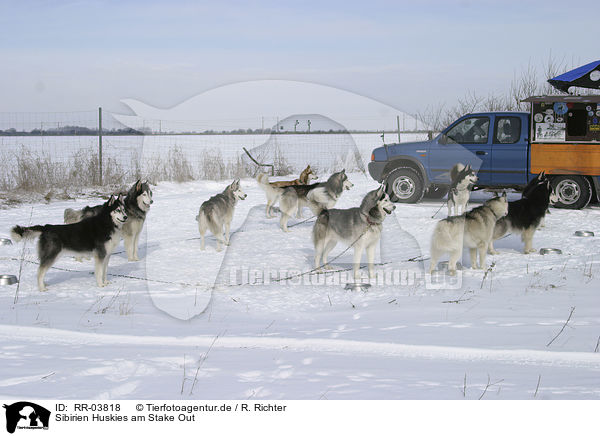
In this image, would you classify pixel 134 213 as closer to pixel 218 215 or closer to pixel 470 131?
pixel 218 215

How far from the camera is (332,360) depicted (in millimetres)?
4348

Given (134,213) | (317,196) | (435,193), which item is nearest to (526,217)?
(317,196)

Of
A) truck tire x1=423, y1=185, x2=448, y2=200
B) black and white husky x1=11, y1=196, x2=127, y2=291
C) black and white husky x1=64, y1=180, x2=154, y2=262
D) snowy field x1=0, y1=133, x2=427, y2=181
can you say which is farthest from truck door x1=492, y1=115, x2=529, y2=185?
black and white husky x1=11, y1=196, x2=127, y2=291

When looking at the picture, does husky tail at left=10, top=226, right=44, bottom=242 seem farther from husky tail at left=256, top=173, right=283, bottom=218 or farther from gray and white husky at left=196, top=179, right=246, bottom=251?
husky tail at left=256, top=173, right=283, bottom=218

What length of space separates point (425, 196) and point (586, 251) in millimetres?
7406

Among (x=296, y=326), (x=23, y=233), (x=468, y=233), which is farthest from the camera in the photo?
(x=468, y=233)

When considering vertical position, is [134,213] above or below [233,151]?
below

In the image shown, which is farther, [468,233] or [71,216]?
[71,216]

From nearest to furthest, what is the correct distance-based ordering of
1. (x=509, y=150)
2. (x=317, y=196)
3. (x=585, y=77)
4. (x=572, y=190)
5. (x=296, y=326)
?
1. (x=296, y=326)
2. (x=317, y=196)
3. (x=572, y=190)
4. (x=509, y=150)
5. (x=585, y=77)

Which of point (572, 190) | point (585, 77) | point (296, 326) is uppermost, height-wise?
point (585, 77)

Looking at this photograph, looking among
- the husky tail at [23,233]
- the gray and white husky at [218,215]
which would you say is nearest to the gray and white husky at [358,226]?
the gray and white husky at [218,215]
